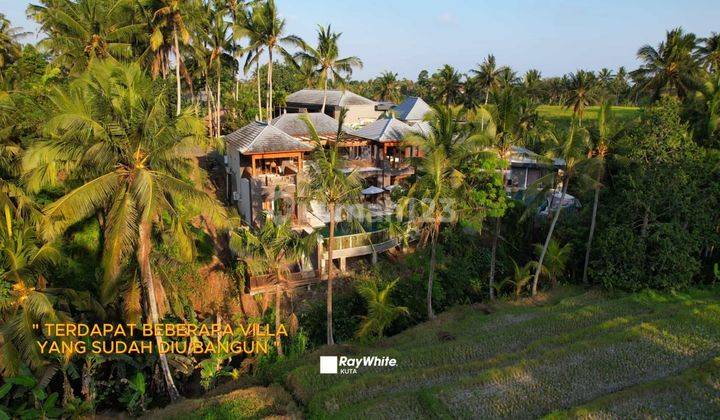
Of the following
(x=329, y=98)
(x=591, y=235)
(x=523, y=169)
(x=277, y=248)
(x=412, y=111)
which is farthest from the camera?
(x=329, y=98)

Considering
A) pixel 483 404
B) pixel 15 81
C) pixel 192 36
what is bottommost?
pixel 483 404

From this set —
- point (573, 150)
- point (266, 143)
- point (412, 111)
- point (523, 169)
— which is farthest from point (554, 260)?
point (412, 111)

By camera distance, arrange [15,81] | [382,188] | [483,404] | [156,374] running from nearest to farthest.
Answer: [483,404] → [156,374] → [15,81] → [382,188]

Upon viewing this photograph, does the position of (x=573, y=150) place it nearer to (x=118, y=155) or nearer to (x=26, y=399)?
(x=118, y=155)

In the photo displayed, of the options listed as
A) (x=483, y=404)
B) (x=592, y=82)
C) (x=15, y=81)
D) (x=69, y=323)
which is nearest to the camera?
(x=483, y=404)

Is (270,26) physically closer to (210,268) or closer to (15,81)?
(15,81)

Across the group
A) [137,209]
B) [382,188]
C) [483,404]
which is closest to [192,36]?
[382,188]

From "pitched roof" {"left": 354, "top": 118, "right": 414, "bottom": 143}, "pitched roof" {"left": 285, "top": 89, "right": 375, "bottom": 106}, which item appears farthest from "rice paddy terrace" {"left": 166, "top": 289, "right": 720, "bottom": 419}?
"pitched roof" {"left": 285, "top": 89, "right": 375, "bottom": 106}
